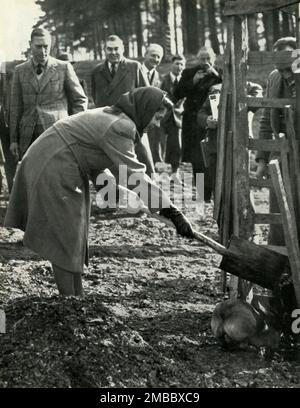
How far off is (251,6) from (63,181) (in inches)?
79.2

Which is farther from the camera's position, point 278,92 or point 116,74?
point 116,74

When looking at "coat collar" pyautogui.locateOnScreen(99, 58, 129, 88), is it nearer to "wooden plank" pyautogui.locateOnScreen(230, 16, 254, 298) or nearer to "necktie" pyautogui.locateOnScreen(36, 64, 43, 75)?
"necktie" pyautogui.locateOnScreen(36, 64, 43, 75)

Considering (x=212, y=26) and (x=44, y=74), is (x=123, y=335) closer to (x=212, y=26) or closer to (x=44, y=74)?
(x=44, y=74)

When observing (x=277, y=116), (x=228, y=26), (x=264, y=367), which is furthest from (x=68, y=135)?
(x=277, y=116)

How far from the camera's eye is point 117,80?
1039cm

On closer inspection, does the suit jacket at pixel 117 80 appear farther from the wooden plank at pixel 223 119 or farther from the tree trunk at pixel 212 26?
the tree trunk at pixel 212 26

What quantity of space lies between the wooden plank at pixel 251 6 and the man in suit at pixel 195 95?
17.0 ft

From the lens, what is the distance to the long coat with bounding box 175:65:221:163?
10.8m

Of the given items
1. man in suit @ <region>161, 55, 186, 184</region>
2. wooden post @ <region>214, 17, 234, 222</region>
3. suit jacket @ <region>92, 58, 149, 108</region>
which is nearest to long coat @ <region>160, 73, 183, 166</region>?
man in suit @ <region>161, 55, 186, 184</region>

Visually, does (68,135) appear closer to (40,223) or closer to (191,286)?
(40,223)

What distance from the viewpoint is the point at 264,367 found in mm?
4859

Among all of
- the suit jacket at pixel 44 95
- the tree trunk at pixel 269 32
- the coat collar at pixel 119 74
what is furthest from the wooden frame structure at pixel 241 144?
the tree trunk at pixel 269 32

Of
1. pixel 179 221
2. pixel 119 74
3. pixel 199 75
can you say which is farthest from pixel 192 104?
pixel 179 221

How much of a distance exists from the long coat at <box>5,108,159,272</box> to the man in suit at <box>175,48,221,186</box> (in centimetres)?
586
